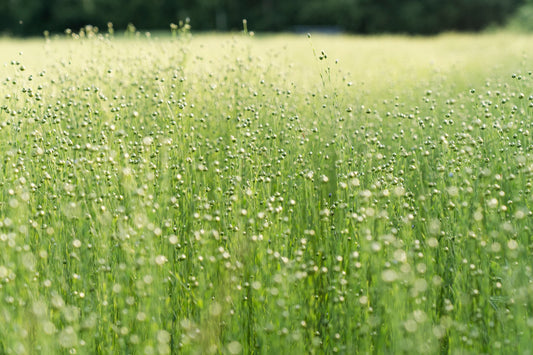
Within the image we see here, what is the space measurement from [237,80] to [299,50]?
832cm

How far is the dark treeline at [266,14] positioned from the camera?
117 feet

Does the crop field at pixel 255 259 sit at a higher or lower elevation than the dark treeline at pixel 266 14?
lower

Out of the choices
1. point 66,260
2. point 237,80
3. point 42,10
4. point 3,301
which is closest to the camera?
point 3,301

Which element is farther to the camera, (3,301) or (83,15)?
(83,15)

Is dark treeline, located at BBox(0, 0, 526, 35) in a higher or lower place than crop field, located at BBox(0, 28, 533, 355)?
higher

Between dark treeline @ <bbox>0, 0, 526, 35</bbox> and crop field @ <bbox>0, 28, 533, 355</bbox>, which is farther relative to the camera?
dark treeline @ <bbox>0, 0, 526, 35</bbox>

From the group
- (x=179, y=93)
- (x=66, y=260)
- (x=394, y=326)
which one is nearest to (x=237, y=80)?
(x=179, y=93)

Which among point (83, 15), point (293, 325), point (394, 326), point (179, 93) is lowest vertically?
point (293, 325)

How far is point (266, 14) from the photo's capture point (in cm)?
4031

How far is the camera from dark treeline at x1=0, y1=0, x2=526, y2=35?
35.8 meters

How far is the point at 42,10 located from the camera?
3938cm

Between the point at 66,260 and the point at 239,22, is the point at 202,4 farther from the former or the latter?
the point at 66,260

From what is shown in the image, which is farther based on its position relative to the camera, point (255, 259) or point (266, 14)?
point (266, 14)

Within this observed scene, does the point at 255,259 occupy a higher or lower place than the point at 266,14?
lower
